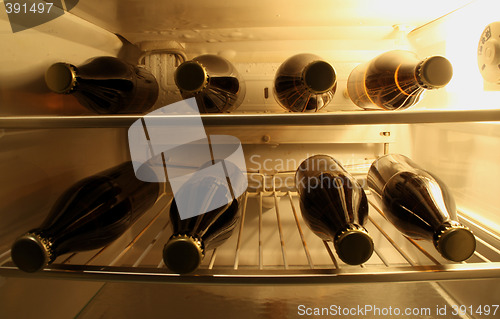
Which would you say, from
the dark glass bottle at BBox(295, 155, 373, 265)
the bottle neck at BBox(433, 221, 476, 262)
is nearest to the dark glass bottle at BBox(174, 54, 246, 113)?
the dark glass bottle at BBox(295, 155, 373, 265)

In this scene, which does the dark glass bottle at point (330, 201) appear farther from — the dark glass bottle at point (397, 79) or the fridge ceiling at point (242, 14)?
the fridge ceiling at point (242, 14)

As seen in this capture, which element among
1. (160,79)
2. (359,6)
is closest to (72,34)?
(160,79)

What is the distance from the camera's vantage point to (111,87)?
2.01 feet

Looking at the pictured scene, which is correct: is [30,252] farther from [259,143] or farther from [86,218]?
[259,143]

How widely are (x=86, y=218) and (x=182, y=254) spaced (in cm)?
28

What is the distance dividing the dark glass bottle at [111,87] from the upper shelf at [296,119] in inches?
3.7

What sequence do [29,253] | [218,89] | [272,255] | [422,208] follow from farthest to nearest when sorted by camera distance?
[272,255], [218,89], [422,208], [29,253]

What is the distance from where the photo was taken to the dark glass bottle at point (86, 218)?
1.40 ft

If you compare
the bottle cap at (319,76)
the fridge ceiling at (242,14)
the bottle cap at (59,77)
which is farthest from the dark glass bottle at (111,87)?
the bottle cap at (319,76)

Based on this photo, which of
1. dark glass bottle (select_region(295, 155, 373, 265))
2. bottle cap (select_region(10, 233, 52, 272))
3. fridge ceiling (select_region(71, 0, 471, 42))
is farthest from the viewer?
fridge ceiling (select_region(71, 0, 471, 42))

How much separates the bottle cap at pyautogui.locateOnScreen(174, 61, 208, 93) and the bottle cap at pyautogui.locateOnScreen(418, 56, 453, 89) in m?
0.40

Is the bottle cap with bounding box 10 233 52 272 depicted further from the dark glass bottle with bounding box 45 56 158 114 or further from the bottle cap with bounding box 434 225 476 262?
the bottle cap with bounding box 434 225 476 262

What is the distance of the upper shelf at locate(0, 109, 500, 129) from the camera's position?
48 cm

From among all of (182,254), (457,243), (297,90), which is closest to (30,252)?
(182,254)
